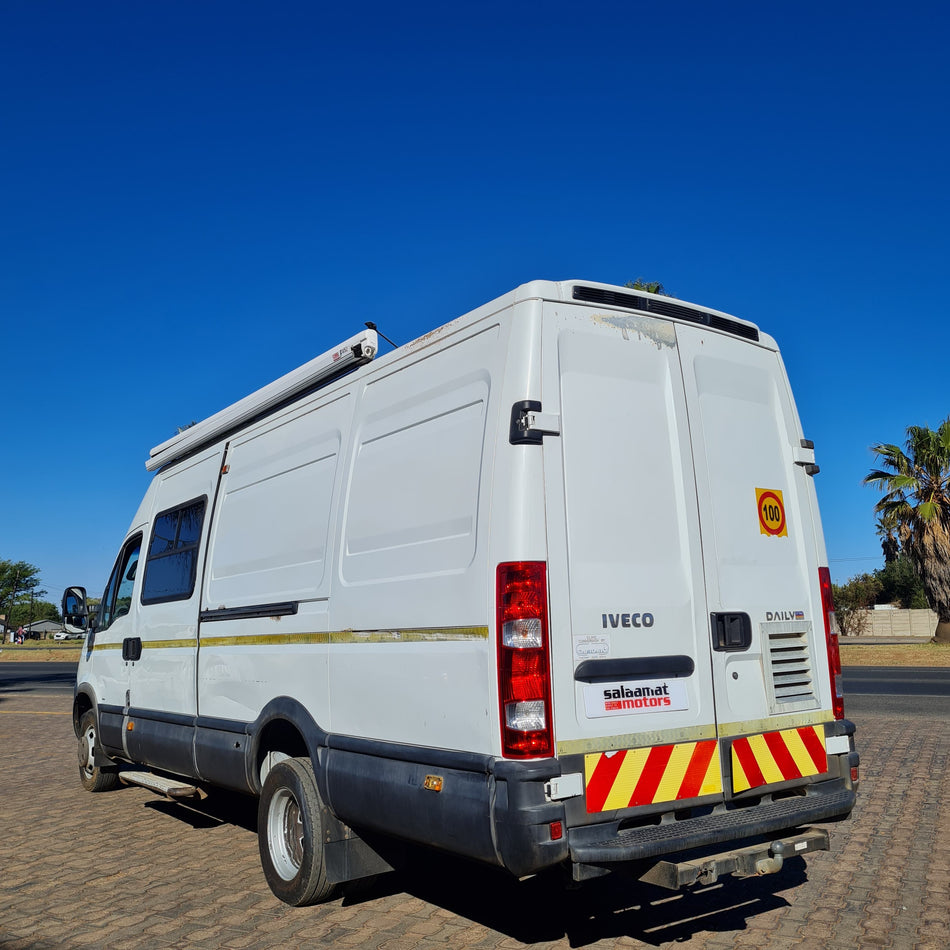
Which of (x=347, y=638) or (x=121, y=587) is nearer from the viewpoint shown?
(x=347, y=638)

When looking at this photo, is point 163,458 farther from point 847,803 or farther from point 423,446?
point 847,803

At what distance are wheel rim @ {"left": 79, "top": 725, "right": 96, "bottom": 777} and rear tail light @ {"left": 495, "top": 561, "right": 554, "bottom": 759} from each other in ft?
21.0

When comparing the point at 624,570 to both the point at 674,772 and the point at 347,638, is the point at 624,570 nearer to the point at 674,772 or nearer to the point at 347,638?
the point at 674,772

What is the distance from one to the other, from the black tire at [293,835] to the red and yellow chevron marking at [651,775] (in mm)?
1780

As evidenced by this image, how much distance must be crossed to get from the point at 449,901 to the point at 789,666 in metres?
2.32

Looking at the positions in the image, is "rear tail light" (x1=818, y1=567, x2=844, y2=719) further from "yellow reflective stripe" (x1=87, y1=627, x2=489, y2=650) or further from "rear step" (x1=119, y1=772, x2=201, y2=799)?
"rear step" (x1=119, y1=772, x2=201, y2=799)

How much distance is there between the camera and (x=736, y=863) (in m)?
3.97

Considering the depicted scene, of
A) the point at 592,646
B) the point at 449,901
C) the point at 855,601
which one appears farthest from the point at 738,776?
the point at 855,601

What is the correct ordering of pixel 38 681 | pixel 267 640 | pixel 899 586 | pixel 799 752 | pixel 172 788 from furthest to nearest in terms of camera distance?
pixel 899 586 → pixel 38 681 → pixel 172 788 → pixel 267 640 → pixel 799 752

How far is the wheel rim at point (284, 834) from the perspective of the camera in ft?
17.3

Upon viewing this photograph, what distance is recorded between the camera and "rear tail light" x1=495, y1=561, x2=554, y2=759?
369 cm

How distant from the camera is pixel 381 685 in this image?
4434 millimetres

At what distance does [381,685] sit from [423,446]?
1158 mm

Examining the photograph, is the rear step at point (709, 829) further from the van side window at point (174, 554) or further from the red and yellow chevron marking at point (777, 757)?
the van side window at point (174, 554)
